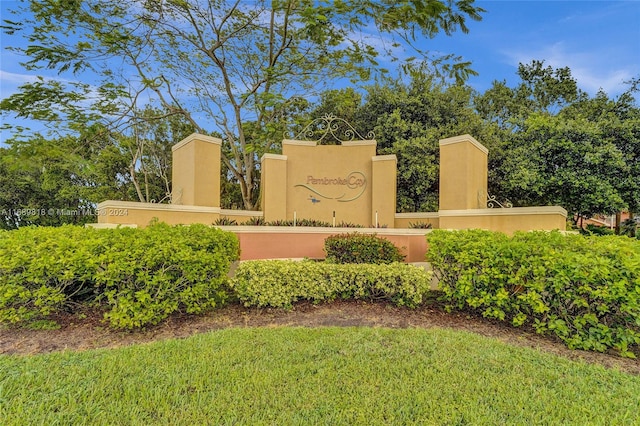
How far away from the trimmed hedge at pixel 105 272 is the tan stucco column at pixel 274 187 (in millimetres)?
5850

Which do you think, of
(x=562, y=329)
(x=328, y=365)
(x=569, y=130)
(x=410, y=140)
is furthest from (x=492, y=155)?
(x=328, y=365)

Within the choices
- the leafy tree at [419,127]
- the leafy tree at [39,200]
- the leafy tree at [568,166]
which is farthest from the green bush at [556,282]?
the leafy tree at [39,200]

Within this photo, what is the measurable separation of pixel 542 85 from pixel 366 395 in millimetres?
26233

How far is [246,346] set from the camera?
3736mm

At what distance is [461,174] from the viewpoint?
8.77 m

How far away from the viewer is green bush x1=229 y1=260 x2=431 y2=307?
540 cm

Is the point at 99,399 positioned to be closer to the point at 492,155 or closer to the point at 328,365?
the point at 328,365

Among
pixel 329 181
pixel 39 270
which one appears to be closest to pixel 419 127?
pixel 329 181

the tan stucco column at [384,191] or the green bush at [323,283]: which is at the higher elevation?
the tan stucco column at [384,191]

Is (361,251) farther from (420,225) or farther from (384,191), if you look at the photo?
(384,191)

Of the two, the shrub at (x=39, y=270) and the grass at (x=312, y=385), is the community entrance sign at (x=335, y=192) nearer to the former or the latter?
the shrub at (x=39, y=270)

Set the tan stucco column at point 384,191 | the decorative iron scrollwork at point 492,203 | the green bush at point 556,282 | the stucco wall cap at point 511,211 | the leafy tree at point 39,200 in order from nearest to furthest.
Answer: the green bush at point 556,282, the stucco wall cap at point 511,211, the decorative iron scrollwork at point 492,203, the tan stucco column at point 384,191, the leafy tree at point 39,200

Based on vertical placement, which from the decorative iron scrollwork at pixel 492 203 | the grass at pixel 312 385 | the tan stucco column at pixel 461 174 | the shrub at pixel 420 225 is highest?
the tan stucco column at pixel 461 174

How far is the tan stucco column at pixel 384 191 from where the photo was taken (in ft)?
35.0
